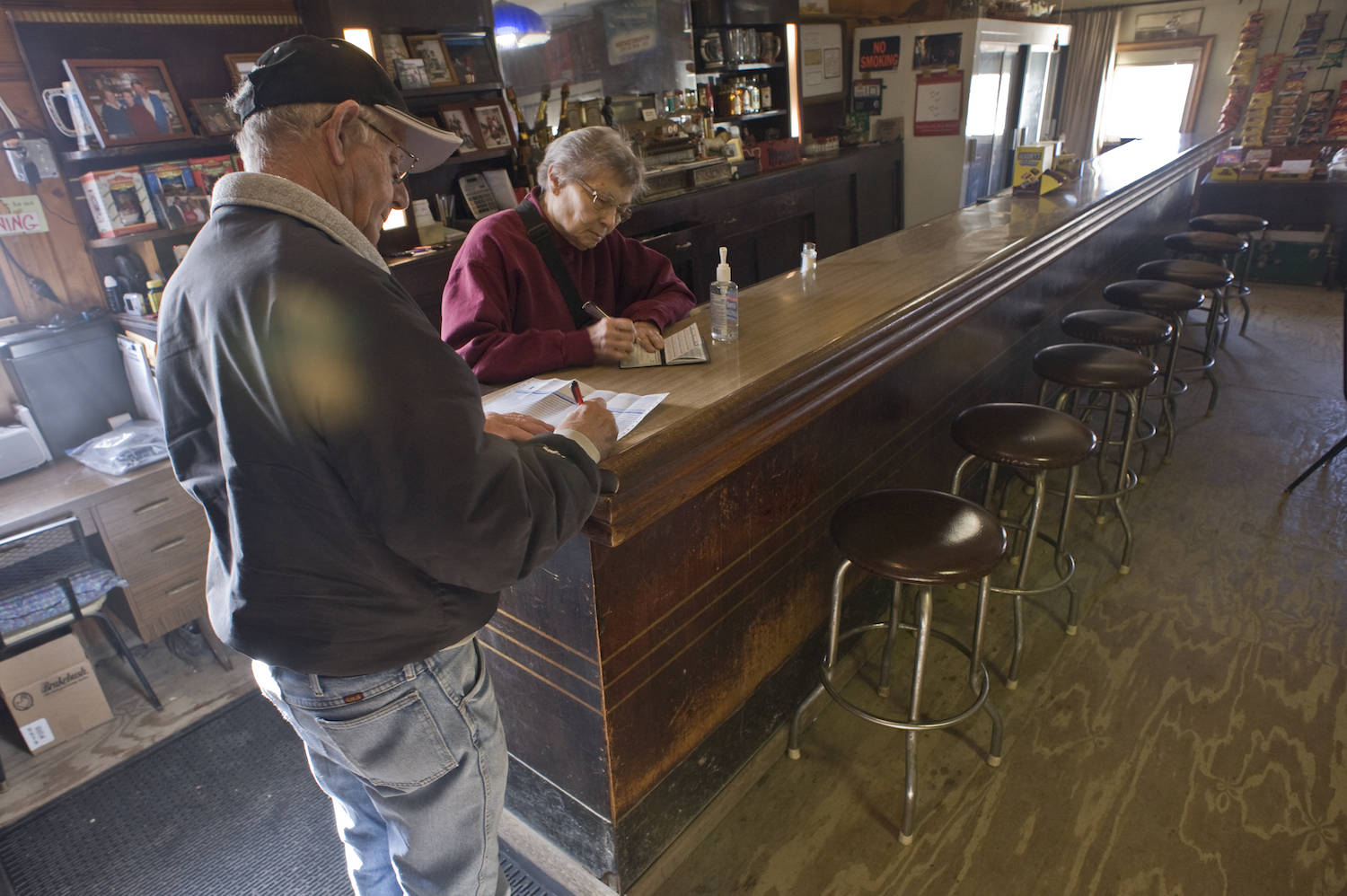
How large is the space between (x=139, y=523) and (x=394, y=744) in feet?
6.04

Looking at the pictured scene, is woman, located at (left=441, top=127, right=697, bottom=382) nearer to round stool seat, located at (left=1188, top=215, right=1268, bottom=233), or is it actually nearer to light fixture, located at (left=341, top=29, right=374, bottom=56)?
light fixture, located at (left=341, top=29, right=374, bottom=56)

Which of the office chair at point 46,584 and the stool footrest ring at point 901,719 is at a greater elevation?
the office chair at point 46,584

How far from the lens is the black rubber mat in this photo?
74.1 inches

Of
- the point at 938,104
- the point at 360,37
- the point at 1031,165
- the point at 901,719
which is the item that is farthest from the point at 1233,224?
the point at 360,37

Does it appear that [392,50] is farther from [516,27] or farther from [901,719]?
[901,719]

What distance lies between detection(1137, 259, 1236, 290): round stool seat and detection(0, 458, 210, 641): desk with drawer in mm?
4154

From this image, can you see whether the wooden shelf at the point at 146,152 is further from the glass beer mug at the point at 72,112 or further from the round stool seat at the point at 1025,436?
the round stool seat at the point at 1025,436

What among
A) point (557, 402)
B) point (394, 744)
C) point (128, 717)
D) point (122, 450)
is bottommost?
point (128, 717)

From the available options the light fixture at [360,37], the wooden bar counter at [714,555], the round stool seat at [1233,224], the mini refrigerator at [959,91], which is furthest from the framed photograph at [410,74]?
the round stool seat at [1233,224]

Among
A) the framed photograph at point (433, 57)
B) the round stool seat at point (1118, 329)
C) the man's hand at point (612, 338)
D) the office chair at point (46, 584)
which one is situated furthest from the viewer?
the framed photograph at point (433, 57)

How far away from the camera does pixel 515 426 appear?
45.7 inches

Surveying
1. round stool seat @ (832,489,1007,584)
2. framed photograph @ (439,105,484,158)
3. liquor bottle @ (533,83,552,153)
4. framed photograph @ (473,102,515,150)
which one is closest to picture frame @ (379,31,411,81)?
Result: framed photograph @ (439,105,484,158)

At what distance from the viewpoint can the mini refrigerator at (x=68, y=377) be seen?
2654 millimetres

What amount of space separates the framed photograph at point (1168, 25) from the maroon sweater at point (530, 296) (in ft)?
26.8
